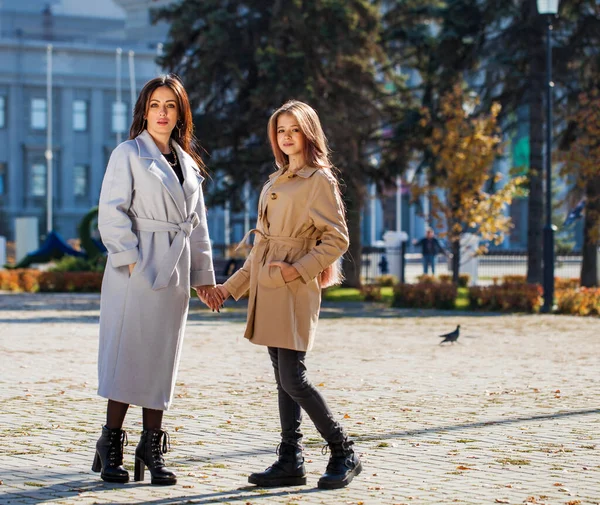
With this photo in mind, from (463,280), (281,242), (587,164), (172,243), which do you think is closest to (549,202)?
(587,164)

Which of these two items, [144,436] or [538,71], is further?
[538,71]

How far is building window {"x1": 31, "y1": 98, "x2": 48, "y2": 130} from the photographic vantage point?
70812 millimetres

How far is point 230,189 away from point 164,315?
22209mm

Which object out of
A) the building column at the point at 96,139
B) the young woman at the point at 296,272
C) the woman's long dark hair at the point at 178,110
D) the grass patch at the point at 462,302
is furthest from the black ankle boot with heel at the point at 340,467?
the building column at the point at 96,139

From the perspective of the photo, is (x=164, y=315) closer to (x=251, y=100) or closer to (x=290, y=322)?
(x=290, y=322)

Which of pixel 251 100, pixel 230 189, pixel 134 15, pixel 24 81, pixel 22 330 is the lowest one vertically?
pixel 22 330

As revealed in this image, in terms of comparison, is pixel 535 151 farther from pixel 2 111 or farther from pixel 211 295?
pixel 2 111

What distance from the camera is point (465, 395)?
9.83m

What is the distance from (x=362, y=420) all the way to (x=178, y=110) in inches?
118

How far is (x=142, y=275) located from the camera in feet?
19.3

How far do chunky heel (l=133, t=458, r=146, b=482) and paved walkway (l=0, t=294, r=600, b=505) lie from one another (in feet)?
0.23

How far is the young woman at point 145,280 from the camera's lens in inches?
232

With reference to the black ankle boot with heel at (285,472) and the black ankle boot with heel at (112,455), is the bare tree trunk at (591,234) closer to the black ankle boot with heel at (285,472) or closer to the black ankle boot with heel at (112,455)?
the black ankle boot with heel at (285,472)

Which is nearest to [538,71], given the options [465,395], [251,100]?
[251,100]
